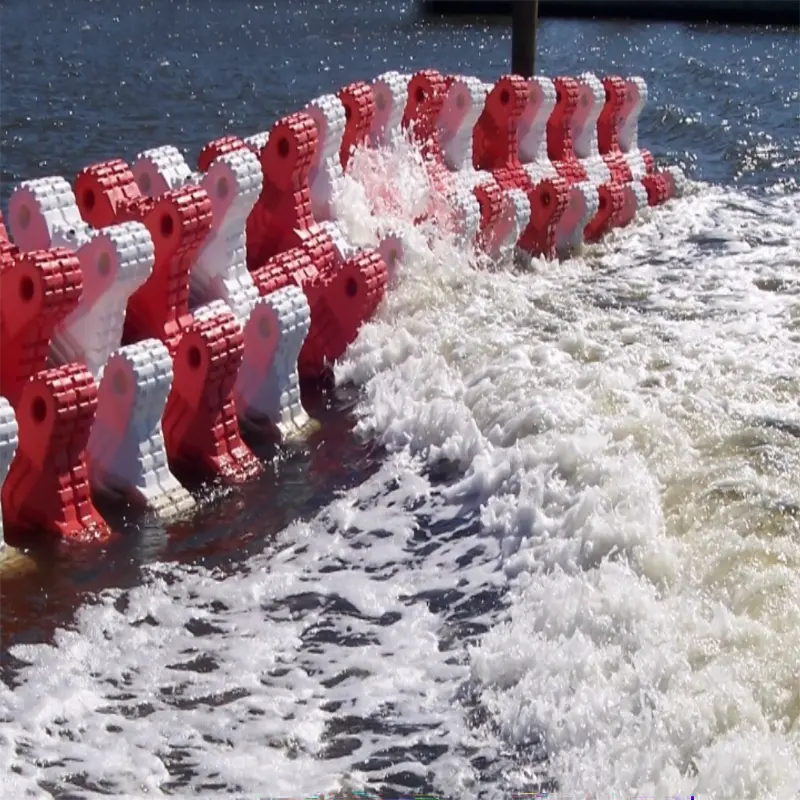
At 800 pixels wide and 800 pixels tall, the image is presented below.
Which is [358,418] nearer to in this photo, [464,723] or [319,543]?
[319,543]

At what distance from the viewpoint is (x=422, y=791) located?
4621mm

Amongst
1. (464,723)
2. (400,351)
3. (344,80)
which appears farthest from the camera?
(344,80)

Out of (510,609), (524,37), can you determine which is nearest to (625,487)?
(510,609)

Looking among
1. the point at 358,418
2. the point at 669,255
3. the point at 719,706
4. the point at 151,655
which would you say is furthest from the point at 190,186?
the point at 669,255

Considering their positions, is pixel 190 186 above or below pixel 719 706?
above

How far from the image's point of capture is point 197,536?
6355 millimetres

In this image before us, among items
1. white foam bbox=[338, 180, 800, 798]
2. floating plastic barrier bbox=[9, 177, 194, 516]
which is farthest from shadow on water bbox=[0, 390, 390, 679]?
white foam bbox=[338, 180, 800, 798]

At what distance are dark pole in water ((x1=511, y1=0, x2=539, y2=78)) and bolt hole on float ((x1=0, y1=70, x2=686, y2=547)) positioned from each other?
4.81 meters

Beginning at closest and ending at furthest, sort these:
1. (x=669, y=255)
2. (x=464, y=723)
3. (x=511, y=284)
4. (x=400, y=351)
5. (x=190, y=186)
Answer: (x=464, y=723)
(x=190, y=186)
(x=400, y=351)
(x=511, y=284)
(x=669, y=255)

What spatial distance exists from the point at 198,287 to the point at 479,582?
8.37 feet

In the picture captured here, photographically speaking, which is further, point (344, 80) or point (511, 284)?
point (344, 80)

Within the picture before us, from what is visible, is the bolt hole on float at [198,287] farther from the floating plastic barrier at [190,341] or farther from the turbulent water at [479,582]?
the turbulent water at [479,582]

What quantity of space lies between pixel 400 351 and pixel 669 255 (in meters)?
3.41

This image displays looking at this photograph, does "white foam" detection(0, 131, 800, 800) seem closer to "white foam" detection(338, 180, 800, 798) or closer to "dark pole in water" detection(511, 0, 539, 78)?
"white foam" detection(338, 180, 800, 798)
